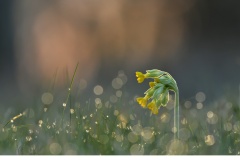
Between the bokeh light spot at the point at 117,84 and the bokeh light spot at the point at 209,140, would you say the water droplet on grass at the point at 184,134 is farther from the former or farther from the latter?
the bokeh light spot at the point at 117,84

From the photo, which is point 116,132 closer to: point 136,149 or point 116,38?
point 136,149

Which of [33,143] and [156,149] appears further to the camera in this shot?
[33,143]

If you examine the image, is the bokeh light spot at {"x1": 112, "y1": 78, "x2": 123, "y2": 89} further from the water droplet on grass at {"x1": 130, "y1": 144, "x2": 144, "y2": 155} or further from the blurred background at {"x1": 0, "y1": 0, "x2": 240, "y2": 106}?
the blurred background at {"x1": 0, "y1": 0, "x2": 240, "y2": 106}

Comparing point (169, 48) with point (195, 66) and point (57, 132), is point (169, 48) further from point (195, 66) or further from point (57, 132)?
point (57, 132)

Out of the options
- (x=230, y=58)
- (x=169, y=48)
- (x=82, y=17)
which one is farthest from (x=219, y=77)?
(x=82, y=17)

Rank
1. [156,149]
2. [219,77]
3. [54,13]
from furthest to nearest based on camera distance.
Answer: [54,13] → [219,77] → [156,149]
